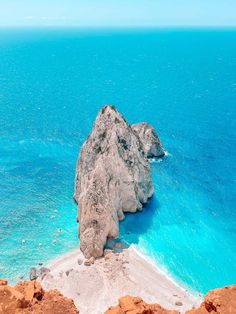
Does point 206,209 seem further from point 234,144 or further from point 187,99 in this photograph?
point 187,99

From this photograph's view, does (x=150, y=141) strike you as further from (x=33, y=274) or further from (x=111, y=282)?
(x=33, y=274)

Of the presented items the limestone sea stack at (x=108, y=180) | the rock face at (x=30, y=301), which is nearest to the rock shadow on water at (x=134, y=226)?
the limestone sea stack at (x=108, y=180)

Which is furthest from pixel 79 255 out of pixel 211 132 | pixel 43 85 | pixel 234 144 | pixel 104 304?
pixel 43 85

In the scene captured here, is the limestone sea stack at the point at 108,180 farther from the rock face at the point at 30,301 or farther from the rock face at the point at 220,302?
the rock face at the point at 220,302

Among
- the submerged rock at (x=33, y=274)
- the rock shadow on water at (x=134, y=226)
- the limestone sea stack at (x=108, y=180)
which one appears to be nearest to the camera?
the submerged rock at (x=33, y=274)

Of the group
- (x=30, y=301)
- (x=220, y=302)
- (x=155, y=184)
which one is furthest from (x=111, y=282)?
(x=220, y=302)
